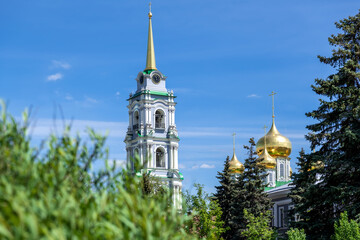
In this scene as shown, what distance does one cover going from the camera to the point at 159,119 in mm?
63812

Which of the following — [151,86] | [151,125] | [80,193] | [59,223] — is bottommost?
[59,223]

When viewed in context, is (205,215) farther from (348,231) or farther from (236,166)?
(236,166)

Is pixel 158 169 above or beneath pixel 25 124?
above

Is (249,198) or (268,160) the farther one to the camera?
(268,160)

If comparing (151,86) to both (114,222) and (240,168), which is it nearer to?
(240,168)

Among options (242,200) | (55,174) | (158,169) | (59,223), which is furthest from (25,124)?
(158,169)

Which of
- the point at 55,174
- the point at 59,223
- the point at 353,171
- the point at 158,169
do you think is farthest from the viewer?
the point at 158,169

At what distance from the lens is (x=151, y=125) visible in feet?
204

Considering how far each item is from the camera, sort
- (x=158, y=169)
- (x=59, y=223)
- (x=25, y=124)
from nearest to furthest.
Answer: (x=59, y=223)
(x=25, y=124)
(x=158, y=169)

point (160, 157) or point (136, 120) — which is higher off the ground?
point (136, 120)

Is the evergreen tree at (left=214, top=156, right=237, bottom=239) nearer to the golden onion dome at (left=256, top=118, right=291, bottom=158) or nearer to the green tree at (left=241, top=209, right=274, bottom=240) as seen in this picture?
the green tree at (left=241, top=209, right=274, bottom=240)

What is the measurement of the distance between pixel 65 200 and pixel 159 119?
5703 cm

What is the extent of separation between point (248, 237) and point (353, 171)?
46.8 feet

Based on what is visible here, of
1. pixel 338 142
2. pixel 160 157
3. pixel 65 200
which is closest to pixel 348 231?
pixel 338 142
